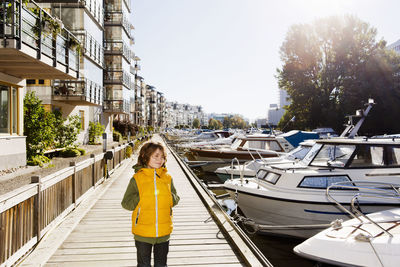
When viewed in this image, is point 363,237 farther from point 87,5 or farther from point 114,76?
point 114,76

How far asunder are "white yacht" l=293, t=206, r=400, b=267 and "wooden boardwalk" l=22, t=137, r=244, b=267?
1.20 meters

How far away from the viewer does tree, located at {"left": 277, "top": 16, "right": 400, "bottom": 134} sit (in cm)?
3891

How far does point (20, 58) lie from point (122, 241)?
9615 millimetres

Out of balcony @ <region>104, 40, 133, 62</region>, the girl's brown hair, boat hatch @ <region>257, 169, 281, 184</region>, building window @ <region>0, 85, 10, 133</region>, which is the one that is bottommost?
boat hatch @ <region>257, 169, 281, 184</region>

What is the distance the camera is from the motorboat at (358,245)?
14.4 feet

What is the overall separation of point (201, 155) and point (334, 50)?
27614 mm

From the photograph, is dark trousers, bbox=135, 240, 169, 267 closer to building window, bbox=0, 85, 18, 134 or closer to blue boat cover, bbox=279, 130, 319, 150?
building window, bbox=0, 85, 18, 134

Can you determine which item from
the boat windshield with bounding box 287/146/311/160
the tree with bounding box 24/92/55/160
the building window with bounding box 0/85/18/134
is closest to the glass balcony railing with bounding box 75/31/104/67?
the tree with bounding box 24/92/55/160

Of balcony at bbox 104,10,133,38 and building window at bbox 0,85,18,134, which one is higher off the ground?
balcony at bbox 104,10,133,38

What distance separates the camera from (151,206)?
3039 mm

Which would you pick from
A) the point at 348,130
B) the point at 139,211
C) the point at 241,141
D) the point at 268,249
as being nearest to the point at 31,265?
the point at 139,211

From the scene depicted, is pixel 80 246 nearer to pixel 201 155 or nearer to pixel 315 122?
pixel 201 155

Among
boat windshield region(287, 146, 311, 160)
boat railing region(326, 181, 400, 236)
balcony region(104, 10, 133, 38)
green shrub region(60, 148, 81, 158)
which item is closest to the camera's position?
boat railing region(326, 181, 400, 236)

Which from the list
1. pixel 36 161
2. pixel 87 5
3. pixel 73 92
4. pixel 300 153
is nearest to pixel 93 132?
pixel 73 92
